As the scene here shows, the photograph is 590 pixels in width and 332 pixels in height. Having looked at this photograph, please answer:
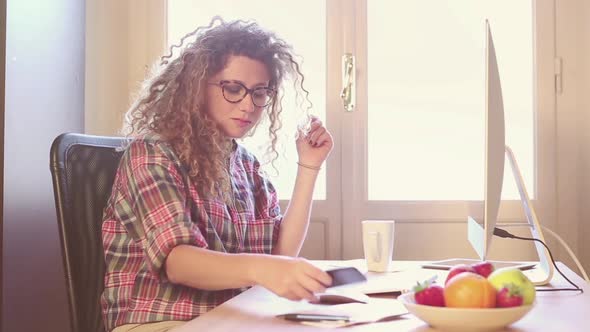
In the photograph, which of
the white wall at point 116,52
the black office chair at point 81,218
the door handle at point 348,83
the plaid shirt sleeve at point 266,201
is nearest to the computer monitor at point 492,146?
the plaid shirt sleeve at point 266,201

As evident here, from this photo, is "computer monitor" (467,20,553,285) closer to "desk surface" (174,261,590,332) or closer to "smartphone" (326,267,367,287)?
"desk surface" (174,261,590,332)

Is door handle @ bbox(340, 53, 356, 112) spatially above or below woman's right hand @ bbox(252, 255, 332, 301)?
above

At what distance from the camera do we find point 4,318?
170 cm

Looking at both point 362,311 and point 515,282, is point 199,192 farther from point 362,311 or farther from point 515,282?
point 515,282

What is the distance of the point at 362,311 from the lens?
1.03 meters

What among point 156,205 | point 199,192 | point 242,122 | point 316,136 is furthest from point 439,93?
point 156,205

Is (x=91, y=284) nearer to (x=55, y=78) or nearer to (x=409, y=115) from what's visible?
(x=55, y=78)

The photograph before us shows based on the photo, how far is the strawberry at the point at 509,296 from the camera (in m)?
0.86

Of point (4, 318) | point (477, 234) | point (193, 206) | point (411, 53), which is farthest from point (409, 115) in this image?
point (4, 318)

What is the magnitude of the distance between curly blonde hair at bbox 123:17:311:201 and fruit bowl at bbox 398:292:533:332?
62cm

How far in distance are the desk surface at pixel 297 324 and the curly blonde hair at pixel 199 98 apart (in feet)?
1.05

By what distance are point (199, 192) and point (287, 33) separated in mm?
1154

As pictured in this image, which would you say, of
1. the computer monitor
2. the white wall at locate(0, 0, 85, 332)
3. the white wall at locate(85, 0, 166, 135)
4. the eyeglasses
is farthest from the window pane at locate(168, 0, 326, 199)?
the computer monitor

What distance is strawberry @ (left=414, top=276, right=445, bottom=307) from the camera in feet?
2.89
